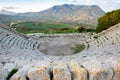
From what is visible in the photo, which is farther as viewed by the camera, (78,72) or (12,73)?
(12,73)

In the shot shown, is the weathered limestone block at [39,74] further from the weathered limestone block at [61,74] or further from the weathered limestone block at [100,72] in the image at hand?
the weathered limestone block at [100,72]

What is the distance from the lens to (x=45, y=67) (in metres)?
6.65

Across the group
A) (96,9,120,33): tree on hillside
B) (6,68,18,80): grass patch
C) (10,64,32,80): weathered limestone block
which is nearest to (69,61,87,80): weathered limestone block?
(10,64,32,80): weathered limestone block

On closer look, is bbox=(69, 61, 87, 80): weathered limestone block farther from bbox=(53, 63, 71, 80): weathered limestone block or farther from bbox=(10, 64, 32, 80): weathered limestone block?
bbox=(10, 64, 32, 80): weathered limestone block

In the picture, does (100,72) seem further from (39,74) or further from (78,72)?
(39,74)

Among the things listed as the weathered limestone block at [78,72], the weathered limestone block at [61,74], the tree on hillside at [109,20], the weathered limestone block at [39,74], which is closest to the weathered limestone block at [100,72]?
the weathered limestone block at [78,72]

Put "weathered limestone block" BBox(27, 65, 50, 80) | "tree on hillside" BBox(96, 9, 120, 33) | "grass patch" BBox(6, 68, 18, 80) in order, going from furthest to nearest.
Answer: "tree on hillside" BBox(96, 9, 120, 33) < "grass patch" BBox(6, 68, 18, 80) < "weathered limestone block" BBox(27, 65, 50, 80)

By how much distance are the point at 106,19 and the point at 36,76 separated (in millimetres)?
36654

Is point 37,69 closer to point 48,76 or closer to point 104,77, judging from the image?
point 48,76

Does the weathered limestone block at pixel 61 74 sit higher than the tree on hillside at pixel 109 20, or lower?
higher

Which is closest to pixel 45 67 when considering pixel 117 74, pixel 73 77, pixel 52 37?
pixel 73 77

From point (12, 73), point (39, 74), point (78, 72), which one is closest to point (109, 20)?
point (78, 72)

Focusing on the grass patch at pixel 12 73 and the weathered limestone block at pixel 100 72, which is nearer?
the weathered limestone block at pixel 100 72

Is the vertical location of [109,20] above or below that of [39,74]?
below
